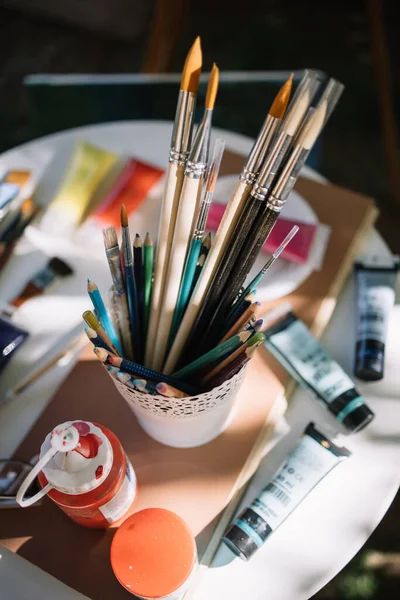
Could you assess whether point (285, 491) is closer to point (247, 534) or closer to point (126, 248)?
point (247, 534)

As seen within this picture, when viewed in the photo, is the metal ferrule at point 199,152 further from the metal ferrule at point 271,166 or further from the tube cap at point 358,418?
the tube cap at point 358,418

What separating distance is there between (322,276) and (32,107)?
1.96ft

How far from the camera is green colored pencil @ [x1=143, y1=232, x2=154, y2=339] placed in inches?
16.8

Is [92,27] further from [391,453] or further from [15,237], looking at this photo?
[391,453]

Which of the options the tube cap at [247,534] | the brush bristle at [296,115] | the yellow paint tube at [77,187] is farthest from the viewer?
the yellow paint tube at [77,187]

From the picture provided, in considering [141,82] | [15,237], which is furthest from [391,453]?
[141,82]

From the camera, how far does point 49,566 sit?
47 cm

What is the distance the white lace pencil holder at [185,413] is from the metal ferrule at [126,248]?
3.4 inches

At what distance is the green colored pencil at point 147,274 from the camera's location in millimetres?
428

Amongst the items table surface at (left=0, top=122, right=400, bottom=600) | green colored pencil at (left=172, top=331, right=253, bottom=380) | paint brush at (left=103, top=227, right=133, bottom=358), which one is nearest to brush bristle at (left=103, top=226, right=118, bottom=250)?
paint brush at (left=103, top=227, right=133, bottom=358)

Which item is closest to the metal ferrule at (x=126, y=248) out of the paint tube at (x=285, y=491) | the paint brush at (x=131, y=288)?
the paint brush at (x=131, y=288)

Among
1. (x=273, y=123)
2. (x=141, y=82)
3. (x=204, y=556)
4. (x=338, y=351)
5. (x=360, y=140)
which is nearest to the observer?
(x=273, y=123)

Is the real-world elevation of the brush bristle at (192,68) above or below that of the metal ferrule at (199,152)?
above

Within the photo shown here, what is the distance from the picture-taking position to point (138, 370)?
1.34 feet
